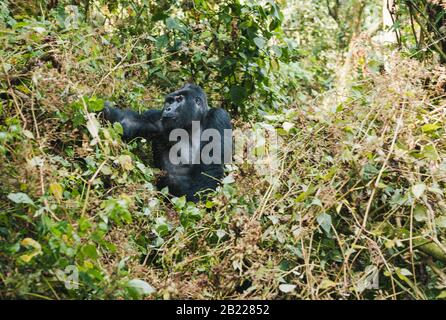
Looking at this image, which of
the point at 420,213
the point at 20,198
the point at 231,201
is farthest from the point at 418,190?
the point at 20,198

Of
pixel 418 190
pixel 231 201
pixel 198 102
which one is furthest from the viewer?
pixel 198 102

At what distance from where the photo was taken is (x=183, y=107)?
168 inches

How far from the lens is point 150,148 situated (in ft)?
14.4

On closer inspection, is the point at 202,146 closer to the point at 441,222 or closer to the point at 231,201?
the point at 231,201

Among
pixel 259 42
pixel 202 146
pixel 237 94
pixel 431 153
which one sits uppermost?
pixel 259 42

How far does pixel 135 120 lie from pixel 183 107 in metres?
0.41

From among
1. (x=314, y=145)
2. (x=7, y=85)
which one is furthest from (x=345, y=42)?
(x=7, y=85)

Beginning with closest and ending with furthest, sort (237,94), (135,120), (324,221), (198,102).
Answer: (324,221)
(135,120)
(198,102)
(237,94)

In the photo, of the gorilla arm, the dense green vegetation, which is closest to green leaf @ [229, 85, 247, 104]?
the gorilla arm

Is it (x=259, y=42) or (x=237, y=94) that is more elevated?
(x=259, y=42)

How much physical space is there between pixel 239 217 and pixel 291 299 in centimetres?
43

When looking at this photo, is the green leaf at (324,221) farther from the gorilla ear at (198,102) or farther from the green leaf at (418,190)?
the gorilla ear at (198,102)

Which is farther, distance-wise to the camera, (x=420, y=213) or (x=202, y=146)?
(x=202, y=146)

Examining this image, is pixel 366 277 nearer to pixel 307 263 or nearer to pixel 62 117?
pixel 307 263
